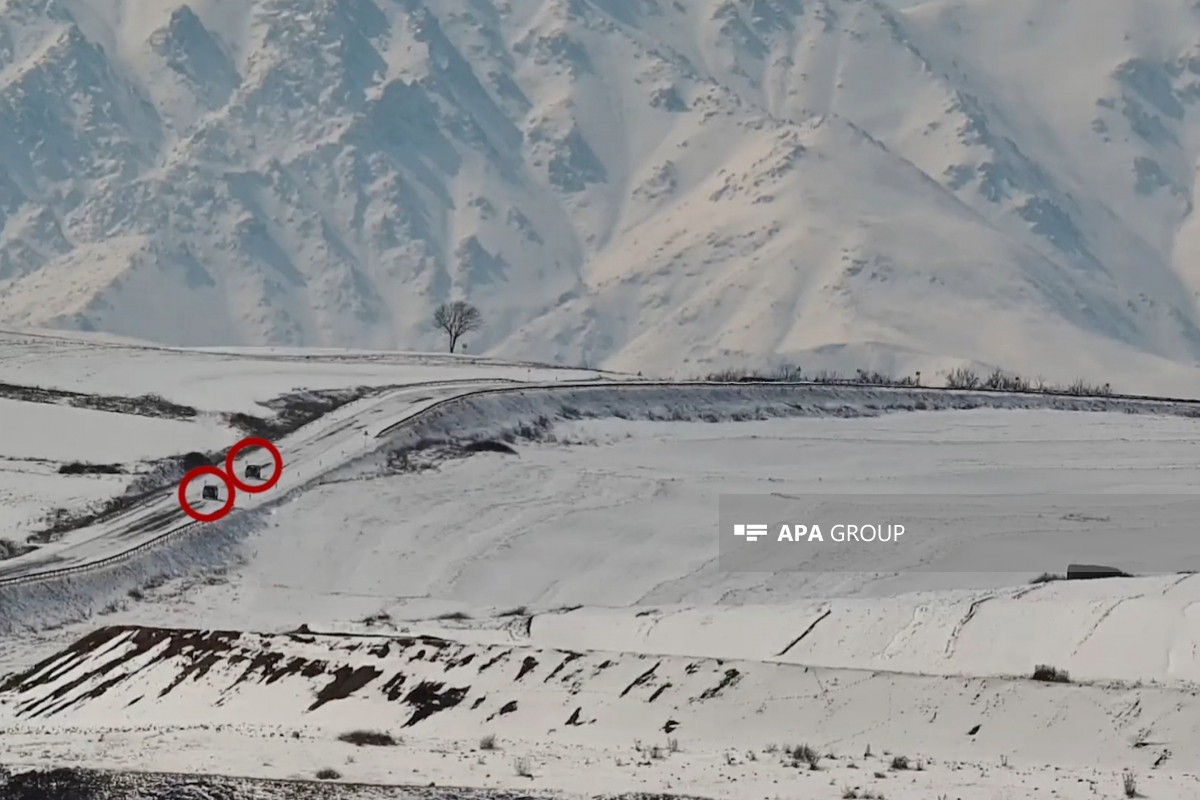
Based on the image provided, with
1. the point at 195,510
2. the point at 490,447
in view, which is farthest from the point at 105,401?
the point at 195,510

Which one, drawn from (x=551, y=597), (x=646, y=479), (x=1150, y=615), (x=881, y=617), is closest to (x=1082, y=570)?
(x=881, y=617)

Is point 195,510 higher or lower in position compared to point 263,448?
lower

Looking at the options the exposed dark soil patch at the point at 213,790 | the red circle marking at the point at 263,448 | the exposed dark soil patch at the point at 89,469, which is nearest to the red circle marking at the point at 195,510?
the red circle marking at the point at 263,448

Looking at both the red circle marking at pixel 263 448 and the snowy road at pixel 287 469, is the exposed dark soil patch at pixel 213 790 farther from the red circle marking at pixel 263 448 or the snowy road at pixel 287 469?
the red circle marking at pixel 263 448

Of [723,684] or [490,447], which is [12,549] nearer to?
[490,447]

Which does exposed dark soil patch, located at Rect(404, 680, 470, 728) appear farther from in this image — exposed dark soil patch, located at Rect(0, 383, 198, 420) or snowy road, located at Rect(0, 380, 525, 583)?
exposed dark soil patch, located at Rect(0, 383, 198, 420)

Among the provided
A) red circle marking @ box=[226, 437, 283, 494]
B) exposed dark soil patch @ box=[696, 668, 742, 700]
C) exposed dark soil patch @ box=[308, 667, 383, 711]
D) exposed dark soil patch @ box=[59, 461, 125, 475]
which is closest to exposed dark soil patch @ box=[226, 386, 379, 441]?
red circle marking @ box=[226, 437, 283, 494]
